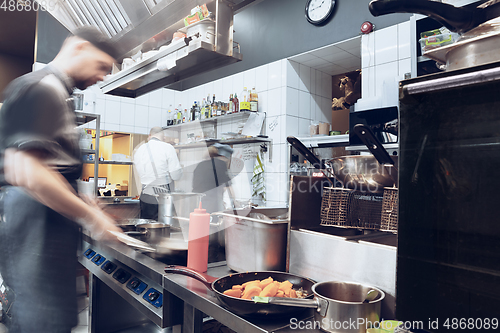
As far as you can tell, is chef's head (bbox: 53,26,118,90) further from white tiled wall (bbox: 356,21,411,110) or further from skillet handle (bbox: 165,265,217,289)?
white tiled wall (bbox: 356,21,411,110)

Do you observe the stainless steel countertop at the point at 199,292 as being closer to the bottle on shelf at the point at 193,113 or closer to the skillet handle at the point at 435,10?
the skillet handle at the point at 435,10

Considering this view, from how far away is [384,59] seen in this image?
3156mm

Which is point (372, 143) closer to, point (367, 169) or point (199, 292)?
point (367, 169)

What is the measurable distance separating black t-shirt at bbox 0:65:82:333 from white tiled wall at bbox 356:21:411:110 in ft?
7.71

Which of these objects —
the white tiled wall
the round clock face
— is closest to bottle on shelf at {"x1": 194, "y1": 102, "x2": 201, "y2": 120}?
the round clock face

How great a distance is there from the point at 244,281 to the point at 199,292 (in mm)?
141

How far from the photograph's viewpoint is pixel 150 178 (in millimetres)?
3322

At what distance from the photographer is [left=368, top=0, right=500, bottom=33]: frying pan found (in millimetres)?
651

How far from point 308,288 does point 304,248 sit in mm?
135

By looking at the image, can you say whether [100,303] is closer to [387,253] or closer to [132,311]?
[132,311]

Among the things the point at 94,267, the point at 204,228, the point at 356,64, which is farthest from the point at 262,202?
the point at 204,228

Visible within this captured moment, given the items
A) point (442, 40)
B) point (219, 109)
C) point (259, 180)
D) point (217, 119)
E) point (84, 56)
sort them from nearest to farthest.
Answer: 1. point (442, 40)
2. point (84, 56)
3. point (259, 180)
4. point (219, 109)
5. point (217, 119)

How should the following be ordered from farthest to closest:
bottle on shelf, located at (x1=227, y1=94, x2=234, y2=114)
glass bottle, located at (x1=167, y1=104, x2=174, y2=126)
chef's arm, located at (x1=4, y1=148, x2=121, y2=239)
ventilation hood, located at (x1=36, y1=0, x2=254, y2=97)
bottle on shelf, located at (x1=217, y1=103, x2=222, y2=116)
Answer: glass bottle, located at (x1=167, y1=104, x2=174, y2=126), bottle on shelf, located at (x1=217, y1=103, x2=222, y2=116), bottle on shelf, located at (x1=227, y1=94, x2=234, y2=114), ventilation hood, located at (x1=36, y1=0, x2=254, y2=97), chef's arm, located at (x1=4, y1=148, x2=121, y2=239)

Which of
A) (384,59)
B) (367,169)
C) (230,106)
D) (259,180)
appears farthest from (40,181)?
(230,106)
